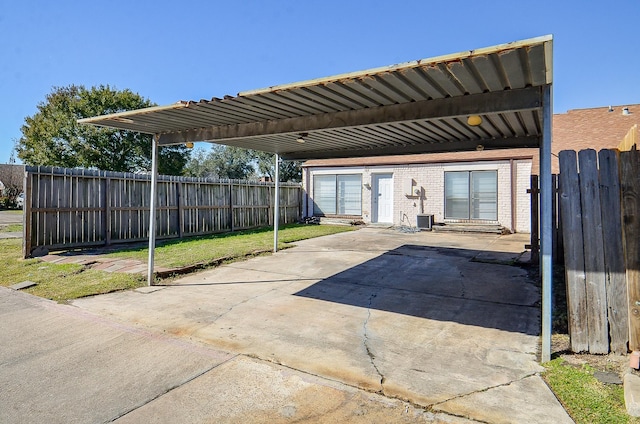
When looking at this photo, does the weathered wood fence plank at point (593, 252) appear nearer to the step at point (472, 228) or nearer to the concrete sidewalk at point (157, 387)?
the concrete sidewalk at point (157, 387)

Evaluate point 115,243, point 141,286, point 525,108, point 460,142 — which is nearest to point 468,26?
point 460,142

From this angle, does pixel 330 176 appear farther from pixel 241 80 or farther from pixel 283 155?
pixel 283 155

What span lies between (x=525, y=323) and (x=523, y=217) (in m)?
11.0

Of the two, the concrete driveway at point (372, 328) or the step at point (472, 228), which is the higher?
the step at point (472, 228)

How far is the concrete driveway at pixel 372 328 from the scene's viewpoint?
9.00 feet

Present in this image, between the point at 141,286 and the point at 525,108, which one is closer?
the point at 525,108

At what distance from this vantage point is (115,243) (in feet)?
34.7

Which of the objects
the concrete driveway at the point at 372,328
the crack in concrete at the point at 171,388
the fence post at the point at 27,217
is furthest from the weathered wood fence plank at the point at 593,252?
the fence post at the point at 27,217

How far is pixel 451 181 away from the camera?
15.4 m

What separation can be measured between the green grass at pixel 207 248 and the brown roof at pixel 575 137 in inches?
240

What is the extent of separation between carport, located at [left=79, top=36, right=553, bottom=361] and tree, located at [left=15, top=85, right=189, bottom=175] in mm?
23644

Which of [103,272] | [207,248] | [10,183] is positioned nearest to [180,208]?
[207,248]

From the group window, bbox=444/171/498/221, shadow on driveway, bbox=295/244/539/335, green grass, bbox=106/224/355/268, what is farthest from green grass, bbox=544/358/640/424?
window, bbox=444/171/498/221

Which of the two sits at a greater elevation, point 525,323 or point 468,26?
point 468,26
